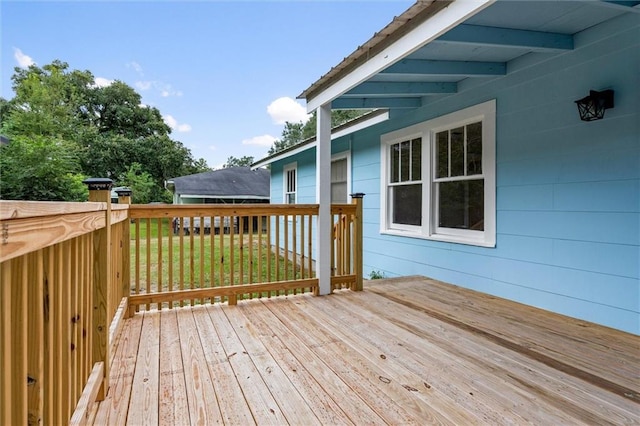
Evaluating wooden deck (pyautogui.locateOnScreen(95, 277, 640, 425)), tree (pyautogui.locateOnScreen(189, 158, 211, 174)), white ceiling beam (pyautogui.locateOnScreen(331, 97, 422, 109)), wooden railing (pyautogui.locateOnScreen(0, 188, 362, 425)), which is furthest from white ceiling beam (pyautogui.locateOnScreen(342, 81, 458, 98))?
tree (pyautogui.locateOnScreen(189, 158, 211, 174))

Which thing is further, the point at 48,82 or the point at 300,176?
the point at 48,82

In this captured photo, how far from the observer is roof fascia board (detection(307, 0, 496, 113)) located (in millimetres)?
2109

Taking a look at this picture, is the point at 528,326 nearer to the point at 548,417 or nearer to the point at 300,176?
the point at 548,417

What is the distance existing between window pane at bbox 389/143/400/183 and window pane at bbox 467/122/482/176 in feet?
4.18

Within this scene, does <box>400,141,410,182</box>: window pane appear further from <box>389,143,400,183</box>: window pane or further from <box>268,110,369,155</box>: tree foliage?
<box>268,110,369,155</box>: tree foliage

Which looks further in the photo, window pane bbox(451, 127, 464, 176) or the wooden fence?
window pane bbox(451, 127, 464, 176)

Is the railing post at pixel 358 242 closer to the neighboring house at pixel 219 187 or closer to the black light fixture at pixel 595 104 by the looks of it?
the black light fixture at pixel 595 104

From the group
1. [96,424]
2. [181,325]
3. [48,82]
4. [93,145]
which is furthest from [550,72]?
[93,145]

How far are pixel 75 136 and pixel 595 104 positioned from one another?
18594 millimetres

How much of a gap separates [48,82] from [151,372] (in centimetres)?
1845

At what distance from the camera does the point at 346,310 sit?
330 centimetres

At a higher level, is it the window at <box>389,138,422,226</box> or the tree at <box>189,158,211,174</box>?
the tree at <box>189,158,211,174</box>

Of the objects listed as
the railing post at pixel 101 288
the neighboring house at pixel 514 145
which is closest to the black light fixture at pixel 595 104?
the neighboring house at pixel 514 145

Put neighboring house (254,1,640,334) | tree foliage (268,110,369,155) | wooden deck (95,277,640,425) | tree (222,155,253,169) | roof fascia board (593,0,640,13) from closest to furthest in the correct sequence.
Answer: wooden deck (95,277,640,425), roof fascia board (593,0,640,13), neighboring house (254,1,640,334), tree foliage (268,110,369,155), tree (222,155,253,169)
